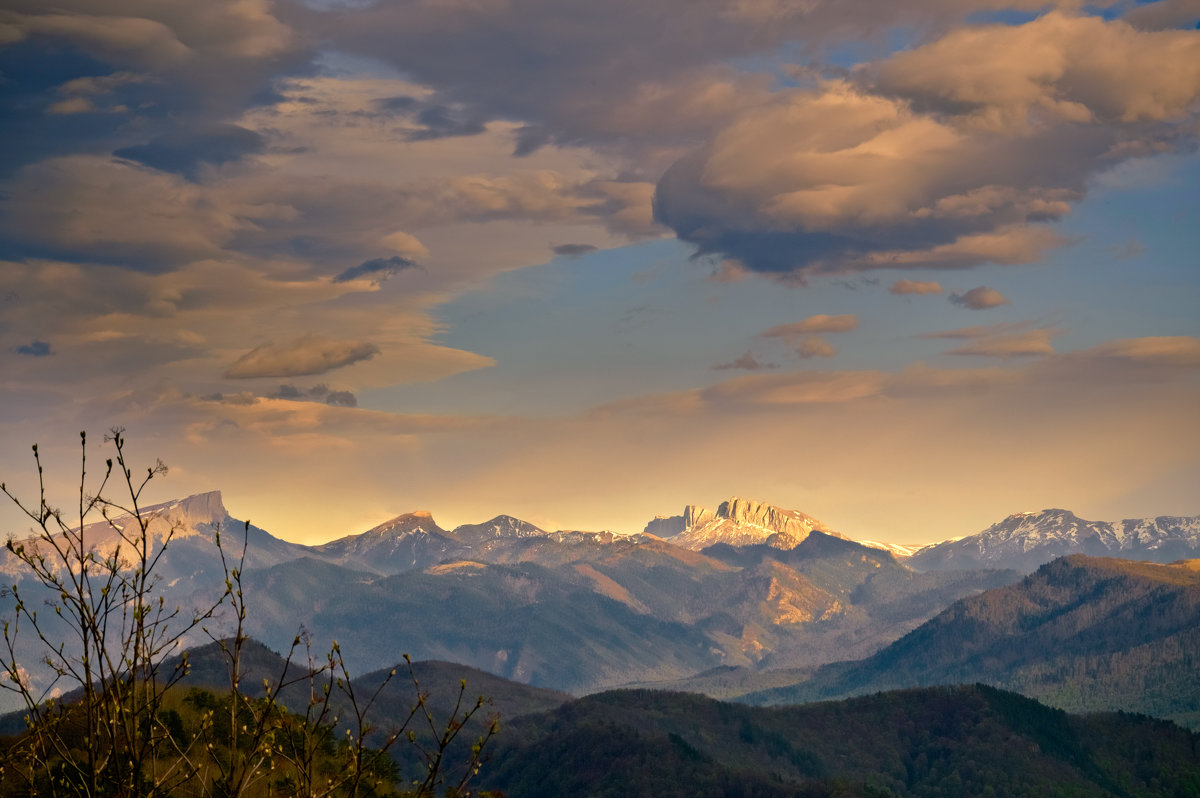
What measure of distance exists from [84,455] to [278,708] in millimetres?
7549

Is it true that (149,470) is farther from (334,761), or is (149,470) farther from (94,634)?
(334,761)

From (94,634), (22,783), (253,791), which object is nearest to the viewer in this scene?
(94,634)

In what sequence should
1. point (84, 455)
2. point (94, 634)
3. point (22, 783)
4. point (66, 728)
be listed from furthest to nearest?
point (66, 728) → point (22, 783) → point (84, 455) → point (94, 634)

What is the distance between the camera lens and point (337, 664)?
26406mm

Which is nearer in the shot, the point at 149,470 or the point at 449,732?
the point at 449,732

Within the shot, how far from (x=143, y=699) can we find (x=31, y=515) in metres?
5.37

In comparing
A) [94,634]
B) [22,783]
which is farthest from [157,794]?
[22,783]

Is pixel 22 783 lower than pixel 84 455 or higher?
lower

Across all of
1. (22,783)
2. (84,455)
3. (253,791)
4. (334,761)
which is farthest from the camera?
(334,761)

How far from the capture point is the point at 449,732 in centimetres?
2712

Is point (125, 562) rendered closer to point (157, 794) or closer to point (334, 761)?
point (157, 794)

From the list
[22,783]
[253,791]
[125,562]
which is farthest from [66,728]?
[125,562]

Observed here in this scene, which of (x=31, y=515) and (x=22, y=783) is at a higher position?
(x=31, y=515)

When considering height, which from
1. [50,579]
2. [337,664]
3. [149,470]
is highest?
[149,470]
